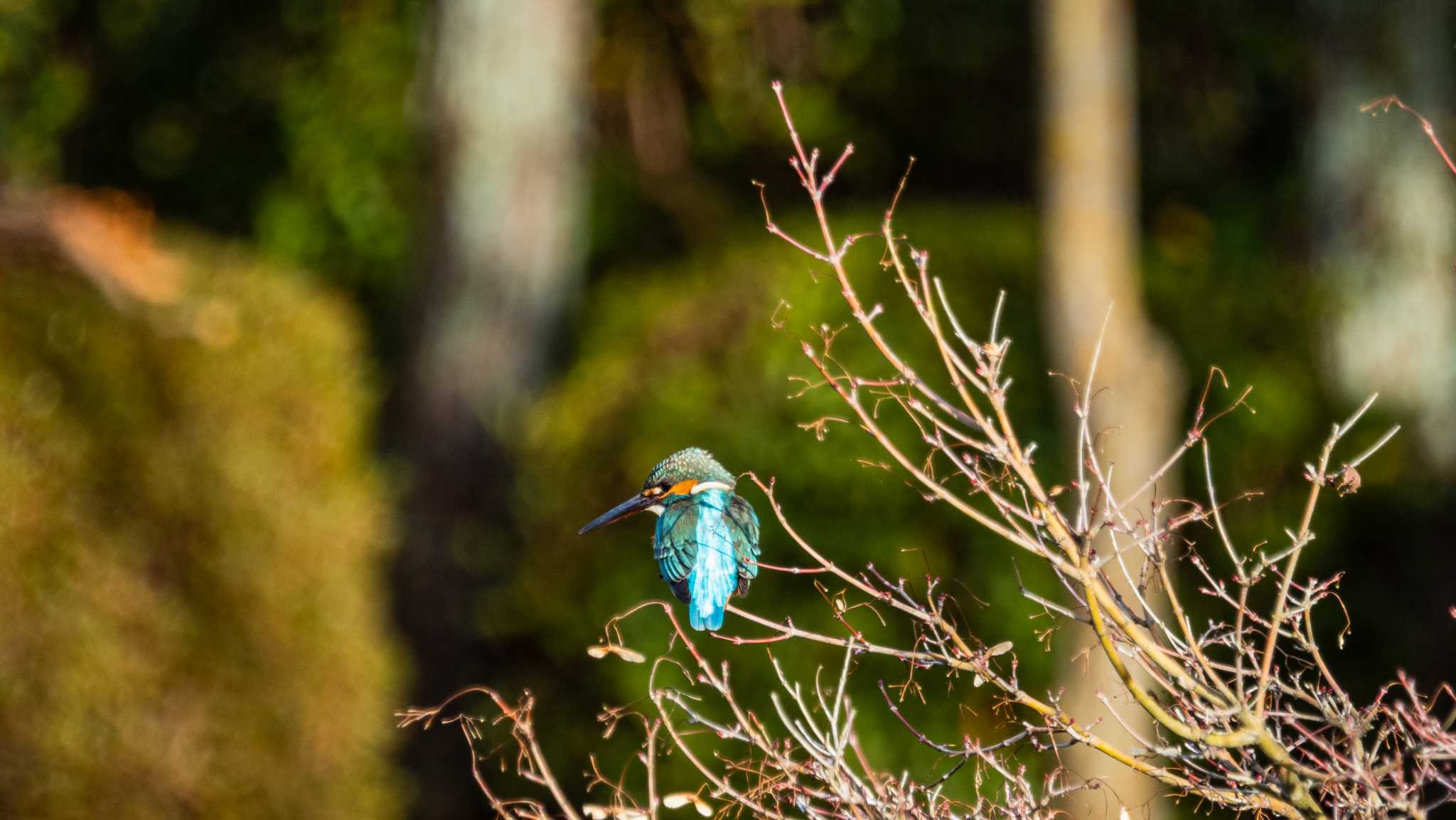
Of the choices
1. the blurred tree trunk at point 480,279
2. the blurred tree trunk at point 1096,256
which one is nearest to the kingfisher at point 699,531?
the blurred tree trunk at point 1096,256

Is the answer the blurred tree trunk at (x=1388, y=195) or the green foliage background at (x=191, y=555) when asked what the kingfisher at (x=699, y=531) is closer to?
the green foliage background at (x=191, y=555)

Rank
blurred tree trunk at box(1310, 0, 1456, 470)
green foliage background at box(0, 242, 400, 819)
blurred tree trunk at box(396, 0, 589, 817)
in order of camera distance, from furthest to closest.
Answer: blurred tree trunk at box(1310, 0, 1456, 470)
blurred tree trunk at box(396, 0, 589, 817)
green foliage background at box(0, 242, 400, 819)

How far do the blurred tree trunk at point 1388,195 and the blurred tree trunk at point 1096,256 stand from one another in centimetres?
344

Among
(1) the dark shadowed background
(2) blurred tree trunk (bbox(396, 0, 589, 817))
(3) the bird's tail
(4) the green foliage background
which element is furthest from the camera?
(2) blurred tree trunk (bbox(396, 0, 589, 817))

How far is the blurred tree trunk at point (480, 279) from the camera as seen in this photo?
7.90 metres

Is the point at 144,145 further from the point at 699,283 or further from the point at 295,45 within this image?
the point at 699,283

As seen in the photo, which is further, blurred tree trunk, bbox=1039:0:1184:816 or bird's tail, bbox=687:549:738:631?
blurred tree trunk, bbox=1039:0:1184:816

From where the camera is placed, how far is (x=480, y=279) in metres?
8.35

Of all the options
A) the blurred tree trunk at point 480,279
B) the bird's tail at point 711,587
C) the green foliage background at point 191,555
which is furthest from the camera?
the blurred tree trunk at point 480,279

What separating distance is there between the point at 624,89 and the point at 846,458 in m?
7.79

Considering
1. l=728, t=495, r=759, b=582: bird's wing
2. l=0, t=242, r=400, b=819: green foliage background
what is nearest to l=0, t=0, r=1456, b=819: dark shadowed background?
l=0, t=242, r=400, b=819: green foliage background

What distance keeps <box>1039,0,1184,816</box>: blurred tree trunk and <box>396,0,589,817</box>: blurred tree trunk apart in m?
Answer: 3.67

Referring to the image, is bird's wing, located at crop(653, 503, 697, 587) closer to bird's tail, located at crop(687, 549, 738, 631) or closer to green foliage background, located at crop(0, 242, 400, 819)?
bird's tail, located at crop(687, 549, 738, 631)

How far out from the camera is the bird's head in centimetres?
170
